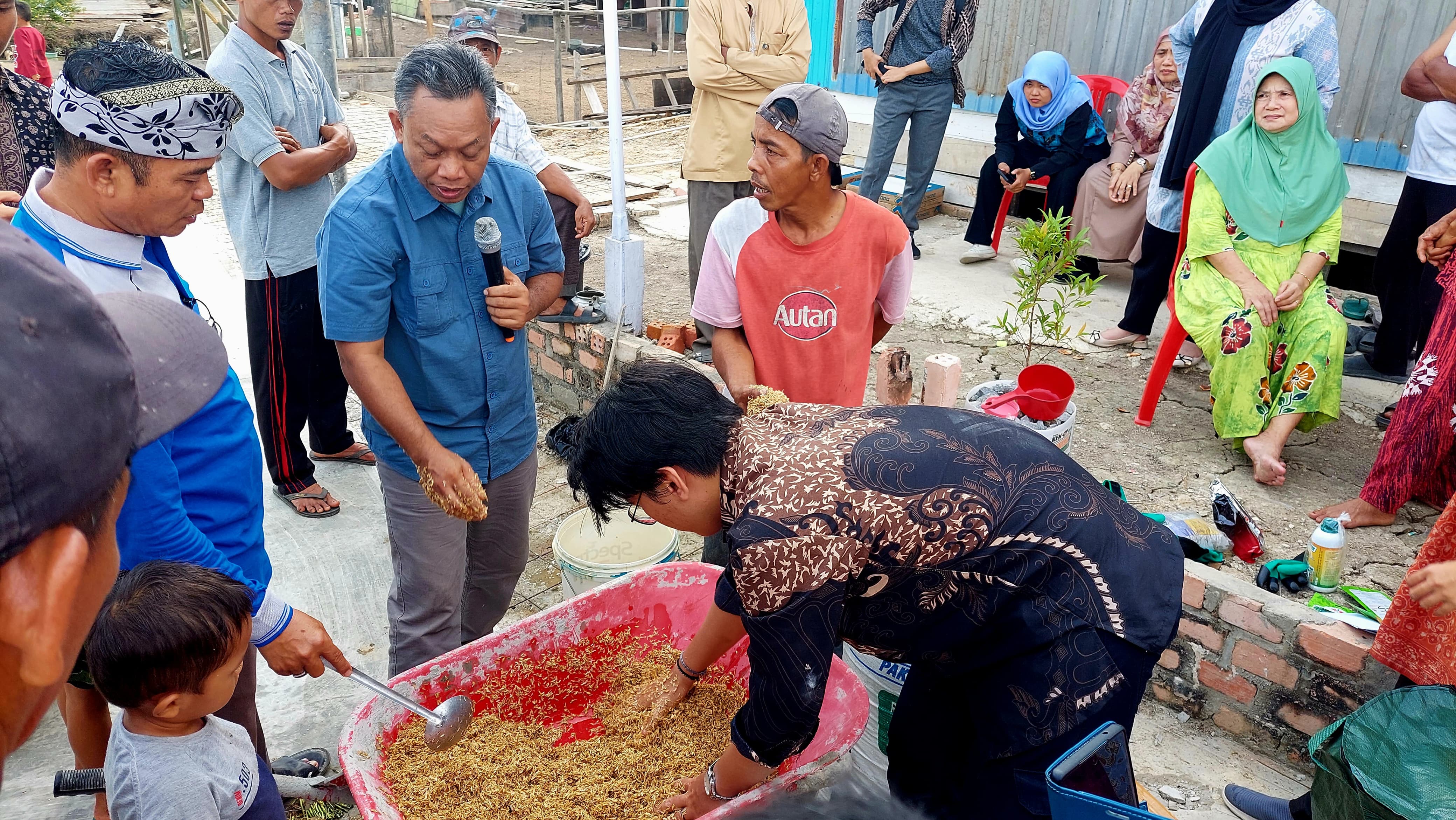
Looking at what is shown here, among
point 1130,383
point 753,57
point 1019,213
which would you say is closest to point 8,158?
point 753,57

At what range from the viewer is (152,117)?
1.97 meters

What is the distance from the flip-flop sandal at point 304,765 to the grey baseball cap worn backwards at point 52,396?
2.23 meters

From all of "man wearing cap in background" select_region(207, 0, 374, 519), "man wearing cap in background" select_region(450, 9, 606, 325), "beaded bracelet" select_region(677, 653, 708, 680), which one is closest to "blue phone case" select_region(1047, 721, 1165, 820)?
"beaded bracelet" select_region(677, 653, 708, 680)

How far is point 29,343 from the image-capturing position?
0.61m

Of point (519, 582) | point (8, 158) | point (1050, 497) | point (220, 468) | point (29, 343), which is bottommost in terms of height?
point (519, 582)

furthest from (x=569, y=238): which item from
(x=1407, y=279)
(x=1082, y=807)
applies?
(x=1407, y=279)

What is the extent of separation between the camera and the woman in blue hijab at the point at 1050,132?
606 cm

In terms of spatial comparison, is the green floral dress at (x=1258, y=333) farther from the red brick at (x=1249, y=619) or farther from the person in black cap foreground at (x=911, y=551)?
the person in black cap foreground at (x=911, y=551)

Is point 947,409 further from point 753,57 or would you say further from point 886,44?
point 886,44

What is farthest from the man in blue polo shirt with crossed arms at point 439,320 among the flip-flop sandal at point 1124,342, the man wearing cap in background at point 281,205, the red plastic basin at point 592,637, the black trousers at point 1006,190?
the black trousers at point 1006,190

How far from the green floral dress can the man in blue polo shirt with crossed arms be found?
9.22ft

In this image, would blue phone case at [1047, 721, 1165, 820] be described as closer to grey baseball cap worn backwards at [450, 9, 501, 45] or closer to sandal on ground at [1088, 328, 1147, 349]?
sandal on ground at [1088, 328, 1147, 349]

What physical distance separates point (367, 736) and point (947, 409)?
1.51m

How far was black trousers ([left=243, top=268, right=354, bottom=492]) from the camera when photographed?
367 centimetres
